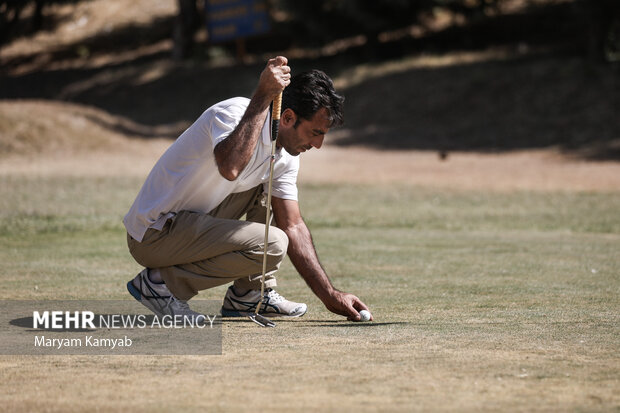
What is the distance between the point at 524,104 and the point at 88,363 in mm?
25780

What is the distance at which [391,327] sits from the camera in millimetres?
5648

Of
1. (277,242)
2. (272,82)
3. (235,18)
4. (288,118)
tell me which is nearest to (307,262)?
(277,242)

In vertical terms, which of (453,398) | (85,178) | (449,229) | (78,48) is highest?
(453,398)

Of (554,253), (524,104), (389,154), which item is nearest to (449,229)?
(554,253)

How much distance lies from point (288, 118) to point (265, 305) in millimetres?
1288

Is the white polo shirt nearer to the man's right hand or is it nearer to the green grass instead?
the man's right hand

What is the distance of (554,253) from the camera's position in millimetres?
9578

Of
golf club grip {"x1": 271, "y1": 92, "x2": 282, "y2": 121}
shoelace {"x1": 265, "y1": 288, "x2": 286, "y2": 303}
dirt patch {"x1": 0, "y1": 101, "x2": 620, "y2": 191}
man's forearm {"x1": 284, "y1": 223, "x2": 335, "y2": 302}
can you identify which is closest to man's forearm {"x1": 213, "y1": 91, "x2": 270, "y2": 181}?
golf club grip {"x1": 271, "y1": 92, "x2": 282, "y2": 121}

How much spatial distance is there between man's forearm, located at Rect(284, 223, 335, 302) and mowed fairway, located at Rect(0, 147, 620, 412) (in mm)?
218

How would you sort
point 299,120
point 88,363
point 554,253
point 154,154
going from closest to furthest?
point 88,363
point 299,120
point 554,253
point 154,154

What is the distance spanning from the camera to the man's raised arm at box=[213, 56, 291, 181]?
17.2 feet

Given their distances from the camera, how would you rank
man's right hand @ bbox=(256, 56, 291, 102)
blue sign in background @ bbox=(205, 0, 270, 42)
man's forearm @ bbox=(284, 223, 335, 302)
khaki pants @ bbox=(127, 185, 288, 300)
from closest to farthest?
man's right hand @ bbox=(256, 56, 291, 102), khaki pants @ bbox=(127, 185, 288, 300), man's forearm @ bbox=(284, 223, 335, 302), blue sign in background @ bbox=(205, 0, 270, 42)

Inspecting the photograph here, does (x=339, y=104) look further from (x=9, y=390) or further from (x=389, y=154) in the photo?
(x=389, y=154)

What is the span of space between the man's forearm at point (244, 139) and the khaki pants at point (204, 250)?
0.54 m
